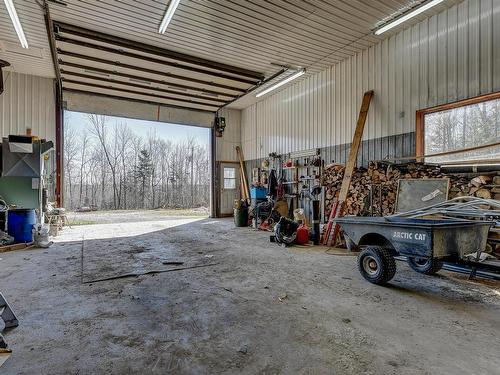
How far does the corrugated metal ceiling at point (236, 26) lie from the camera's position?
488 cm

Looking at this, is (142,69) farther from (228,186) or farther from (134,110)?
(228,186)

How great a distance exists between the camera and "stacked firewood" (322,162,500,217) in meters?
4.38

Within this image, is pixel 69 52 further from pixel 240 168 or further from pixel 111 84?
pixel 240 168

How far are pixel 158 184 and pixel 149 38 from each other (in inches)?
548

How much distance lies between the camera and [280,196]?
8.52 metres

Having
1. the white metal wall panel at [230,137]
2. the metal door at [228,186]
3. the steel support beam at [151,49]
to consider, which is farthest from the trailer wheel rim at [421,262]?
the white metal wall panel at [230,137]

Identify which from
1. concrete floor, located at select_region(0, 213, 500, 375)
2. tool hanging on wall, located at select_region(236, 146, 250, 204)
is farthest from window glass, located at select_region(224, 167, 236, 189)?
concrete floor, located at select_region(0, 213, 500, 375)

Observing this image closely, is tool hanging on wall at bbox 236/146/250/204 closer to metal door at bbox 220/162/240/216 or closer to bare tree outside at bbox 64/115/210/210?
metal door at bbox 220/162/240/216

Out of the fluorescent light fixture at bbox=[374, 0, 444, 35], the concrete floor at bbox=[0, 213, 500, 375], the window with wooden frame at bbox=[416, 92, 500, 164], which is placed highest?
the fluorescent light fixture at bbox=[374, 0, 444, 35]

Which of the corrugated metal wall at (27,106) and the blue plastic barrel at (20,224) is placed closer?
the blue plastic barrel at (20,224)

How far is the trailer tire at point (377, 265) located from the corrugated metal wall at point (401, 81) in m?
3.14

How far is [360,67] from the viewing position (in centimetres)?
654

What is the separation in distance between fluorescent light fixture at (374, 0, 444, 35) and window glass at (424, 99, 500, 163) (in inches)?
71.8

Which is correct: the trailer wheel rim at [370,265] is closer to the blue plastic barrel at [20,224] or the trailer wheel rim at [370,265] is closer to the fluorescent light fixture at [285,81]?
the fluorescent light fixture at [285,81]
